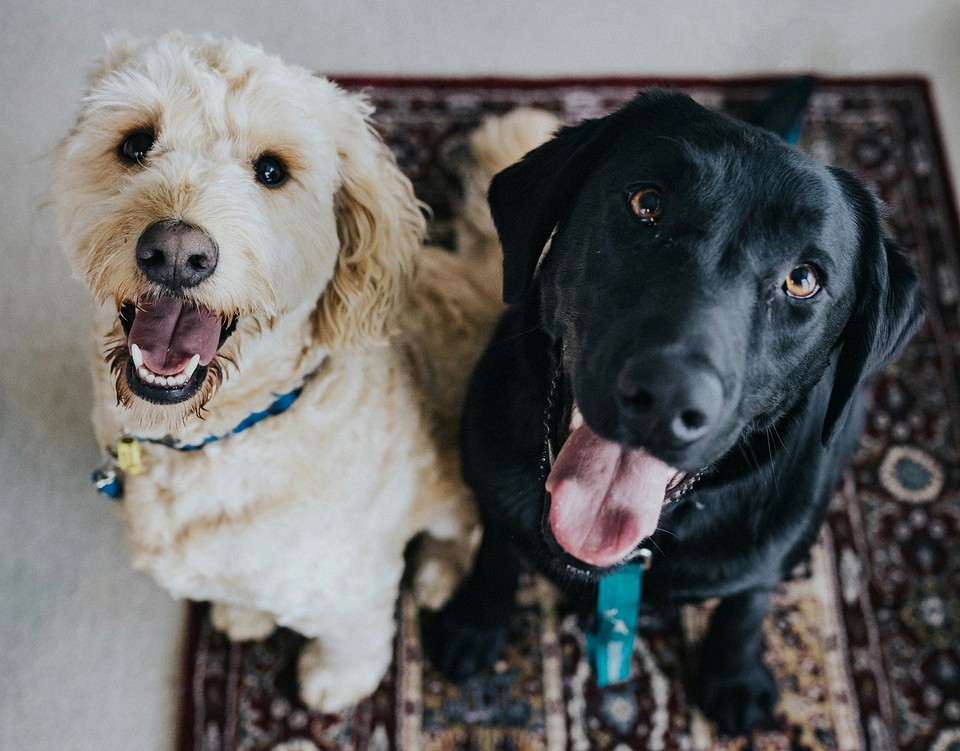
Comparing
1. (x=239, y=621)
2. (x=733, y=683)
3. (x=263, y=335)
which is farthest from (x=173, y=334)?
(x=733, y=683)

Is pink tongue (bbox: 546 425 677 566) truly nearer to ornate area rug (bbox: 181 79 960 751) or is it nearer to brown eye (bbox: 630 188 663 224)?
brown eye (bbox: 630 188 663 224)

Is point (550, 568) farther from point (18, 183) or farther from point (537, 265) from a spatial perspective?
point (18, 183)

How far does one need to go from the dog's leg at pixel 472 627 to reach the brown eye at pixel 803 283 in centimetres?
78

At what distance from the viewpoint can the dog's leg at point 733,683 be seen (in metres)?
1.61

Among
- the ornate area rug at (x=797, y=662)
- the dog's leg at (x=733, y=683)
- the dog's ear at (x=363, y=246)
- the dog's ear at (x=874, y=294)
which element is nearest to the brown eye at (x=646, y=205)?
the dog's ear at (x=874, y=294)

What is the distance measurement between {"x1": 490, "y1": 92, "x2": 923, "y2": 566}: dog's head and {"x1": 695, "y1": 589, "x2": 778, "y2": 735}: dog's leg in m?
0.59

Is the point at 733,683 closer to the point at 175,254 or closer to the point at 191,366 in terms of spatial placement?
the point at 191,366

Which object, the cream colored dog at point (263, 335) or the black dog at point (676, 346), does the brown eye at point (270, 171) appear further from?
the black dog at point (676, 346)

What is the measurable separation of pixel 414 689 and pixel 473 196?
101 centimetres

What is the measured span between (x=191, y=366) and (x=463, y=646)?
33.9 inches

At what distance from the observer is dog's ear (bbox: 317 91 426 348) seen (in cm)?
123

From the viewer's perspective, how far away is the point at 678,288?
96cm

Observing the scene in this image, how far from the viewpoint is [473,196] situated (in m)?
1.80

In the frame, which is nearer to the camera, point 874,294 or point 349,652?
point 874,294
